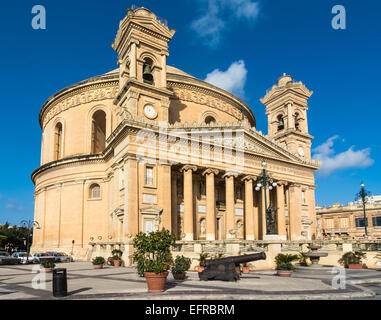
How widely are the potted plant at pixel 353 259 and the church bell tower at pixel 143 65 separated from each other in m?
18.2

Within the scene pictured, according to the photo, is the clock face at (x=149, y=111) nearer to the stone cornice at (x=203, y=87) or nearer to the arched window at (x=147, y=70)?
the arched window at (x=147, y=70)

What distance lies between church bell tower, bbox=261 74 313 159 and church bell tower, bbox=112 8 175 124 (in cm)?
1843

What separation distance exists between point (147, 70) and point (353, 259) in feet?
76.6

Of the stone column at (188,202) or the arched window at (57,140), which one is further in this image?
the arched window at (57,140)

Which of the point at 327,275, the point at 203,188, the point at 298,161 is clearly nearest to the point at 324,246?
the point at 327,275

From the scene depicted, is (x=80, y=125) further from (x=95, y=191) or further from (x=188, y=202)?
(x=188, y=202)

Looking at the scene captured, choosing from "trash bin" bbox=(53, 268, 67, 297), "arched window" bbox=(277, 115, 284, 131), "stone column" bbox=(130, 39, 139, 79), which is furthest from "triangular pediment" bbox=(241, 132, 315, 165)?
"trash bin" bbox=(53, 268, 67, 297)

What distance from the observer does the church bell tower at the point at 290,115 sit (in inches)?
1811

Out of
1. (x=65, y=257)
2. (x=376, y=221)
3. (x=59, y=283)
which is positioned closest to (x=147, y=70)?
(x=65, y=257)

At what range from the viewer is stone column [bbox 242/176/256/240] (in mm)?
35128

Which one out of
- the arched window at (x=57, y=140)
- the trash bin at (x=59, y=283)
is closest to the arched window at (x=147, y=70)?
the arched window at (x=57, y=140)
